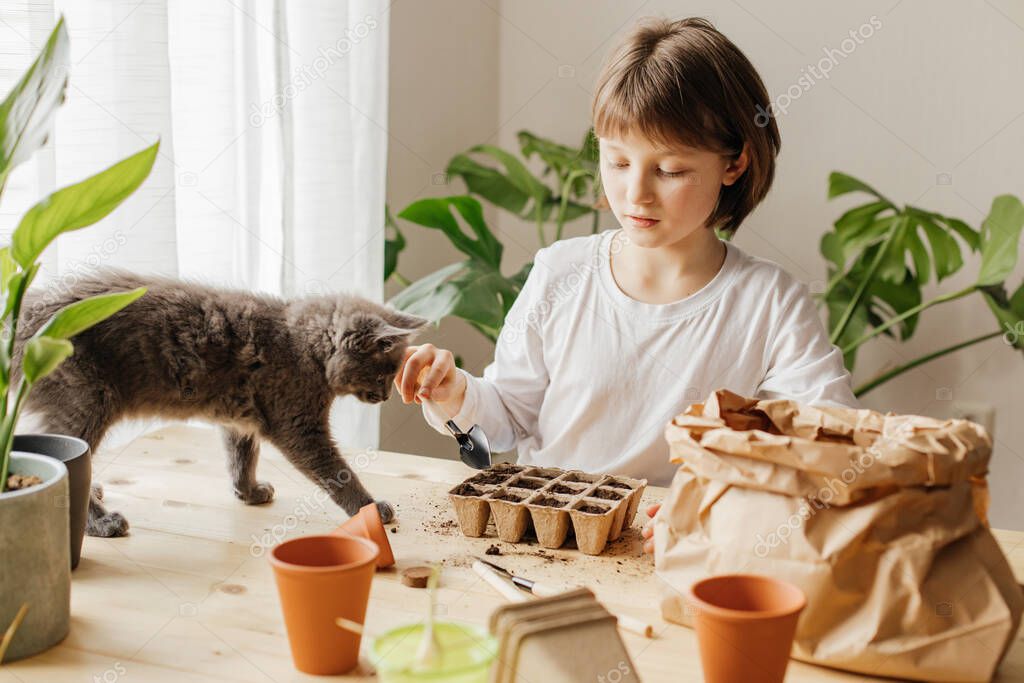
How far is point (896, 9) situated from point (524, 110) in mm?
1092

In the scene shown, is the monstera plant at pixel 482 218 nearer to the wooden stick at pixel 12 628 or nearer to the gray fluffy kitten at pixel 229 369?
the gray fluffy kitten at pixel 229 369

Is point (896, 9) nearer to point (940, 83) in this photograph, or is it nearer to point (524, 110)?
point (940, 83)

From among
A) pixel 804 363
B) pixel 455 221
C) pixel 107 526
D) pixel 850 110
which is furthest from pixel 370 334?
pixel 850 110

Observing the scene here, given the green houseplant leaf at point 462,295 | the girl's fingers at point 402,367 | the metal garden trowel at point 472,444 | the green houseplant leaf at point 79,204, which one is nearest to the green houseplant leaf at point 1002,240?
the green houseplant leaf at point 462,295

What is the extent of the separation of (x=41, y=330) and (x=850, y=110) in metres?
2.37

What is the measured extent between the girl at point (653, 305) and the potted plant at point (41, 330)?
1.75ft

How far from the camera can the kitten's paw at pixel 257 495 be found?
49.4 inches

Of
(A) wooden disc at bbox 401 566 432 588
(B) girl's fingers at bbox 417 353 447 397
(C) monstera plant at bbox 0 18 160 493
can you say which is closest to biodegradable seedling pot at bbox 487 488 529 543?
(A) wooden disc at bbox 401 566 432 588

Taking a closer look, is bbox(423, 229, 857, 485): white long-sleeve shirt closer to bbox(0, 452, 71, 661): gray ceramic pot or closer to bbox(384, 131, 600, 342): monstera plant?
bbox(384, 131, 600, 342): monstera plant

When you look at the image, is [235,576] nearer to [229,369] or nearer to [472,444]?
[229,369]

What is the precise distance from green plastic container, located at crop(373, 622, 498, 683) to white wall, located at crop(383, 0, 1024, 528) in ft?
6.46

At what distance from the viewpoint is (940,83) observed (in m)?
2.59

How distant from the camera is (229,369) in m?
1.25

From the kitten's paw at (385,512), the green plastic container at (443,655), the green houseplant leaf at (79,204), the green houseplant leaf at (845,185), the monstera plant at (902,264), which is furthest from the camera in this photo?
the green houseplant leaf at (845,185)
